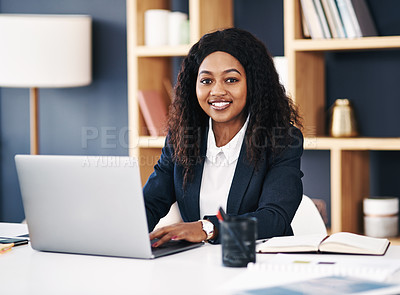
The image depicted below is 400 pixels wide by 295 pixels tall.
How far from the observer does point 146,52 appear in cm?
312

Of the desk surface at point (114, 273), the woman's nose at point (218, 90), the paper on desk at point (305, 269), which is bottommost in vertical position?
the desk surface at point (114, 273)

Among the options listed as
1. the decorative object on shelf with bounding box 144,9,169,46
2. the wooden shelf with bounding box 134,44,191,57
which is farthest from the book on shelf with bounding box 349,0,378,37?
the decorative object on shelf with bounding box 144,9,169,46

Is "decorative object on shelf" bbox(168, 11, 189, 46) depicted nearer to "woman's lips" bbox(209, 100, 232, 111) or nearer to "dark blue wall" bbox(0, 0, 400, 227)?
"dark blue wall" bbox(0, 0, 400, 227)

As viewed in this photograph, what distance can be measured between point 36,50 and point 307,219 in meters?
1.88

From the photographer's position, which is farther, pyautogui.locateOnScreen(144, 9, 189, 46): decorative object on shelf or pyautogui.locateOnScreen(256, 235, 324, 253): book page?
pyautogui.locateOnScreen(144, 9, 189, 46): decorative object on shelf

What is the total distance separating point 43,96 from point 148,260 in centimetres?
256

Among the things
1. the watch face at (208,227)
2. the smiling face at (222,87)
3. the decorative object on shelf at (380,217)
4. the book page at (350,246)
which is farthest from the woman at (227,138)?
the decorative object on shelf at (380,217)

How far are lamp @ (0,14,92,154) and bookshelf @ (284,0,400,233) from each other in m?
1.21

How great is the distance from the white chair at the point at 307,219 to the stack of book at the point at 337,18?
1.04 m

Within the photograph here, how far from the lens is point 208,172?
2117 mm

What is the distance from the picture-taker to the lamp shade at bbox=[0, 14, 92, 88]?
10.7 feet

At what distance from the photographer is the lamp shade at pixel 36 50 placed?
326cm

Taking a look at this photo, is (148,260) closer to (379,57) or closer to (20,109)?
(379,57)

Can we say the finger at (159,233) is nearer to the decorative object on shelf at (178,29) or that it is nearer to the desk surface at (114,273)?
the desk surface at (114,273)
